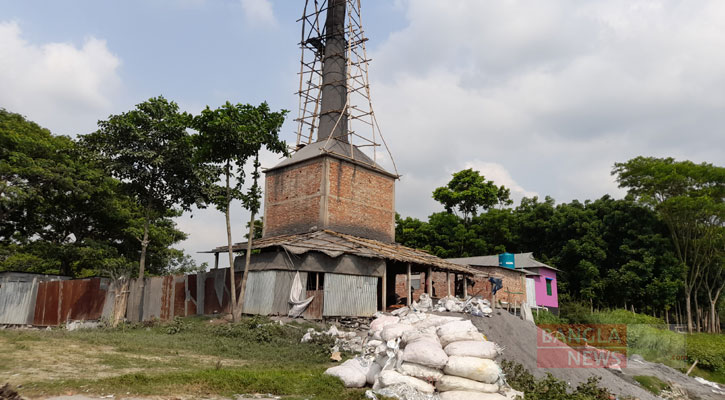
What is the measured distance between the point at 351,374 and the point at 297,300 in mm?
7627

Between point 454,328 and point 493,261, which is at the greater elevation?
point 493,261

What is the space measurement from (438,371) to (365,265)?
388 inches

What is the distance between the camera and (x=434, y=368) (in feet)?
26.8

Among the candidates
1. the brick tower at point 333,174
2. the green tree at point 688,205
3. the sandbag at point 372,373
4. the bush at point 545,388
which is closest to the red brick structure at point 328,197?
the brick tower at point 333,174

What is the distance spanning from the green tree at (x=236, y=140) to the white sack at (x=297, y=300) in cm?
176

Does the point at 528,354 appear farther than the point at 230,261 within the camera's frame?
No

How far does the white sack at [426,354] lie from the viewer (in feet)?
26.6

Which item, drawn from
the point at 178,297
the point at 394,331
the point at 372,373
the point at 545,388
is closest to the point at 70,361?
the point at 372,373

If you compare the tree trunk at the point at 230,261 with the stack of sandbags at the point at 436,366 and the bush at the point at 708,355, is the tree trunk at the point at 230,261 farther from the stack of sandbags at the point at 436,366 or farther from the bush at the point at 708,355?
the bush at the point at 708,355

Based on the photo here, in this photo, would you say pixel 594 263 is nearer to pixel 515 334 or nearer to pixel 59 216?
pixel 515 334

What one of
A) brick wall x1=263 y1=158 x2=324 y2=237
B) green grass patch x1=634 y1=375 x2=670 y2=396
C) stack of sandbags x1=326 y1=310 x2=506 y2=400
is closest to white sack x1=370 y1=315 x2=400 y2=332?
stack of sandbags x1=326 y1=310 x2=506 y2=400

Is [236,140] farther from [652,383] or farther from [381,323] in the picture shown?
[652,383]

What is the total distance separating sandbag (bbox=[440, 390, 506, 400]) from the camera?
25.1 ft

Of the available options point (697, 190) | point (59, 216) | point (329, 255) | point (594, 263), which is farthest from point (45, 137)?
point (697, 190)
